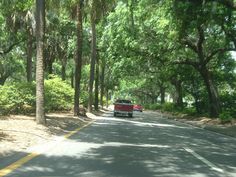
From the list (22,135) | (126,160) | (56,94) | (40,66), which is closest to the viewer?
(126,160)

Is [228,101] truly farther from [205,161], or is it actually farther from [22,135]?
[205,161]

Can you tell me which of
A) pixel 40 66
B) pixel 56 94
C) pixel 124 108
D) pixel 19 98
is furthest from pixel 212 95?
pixel 40 66

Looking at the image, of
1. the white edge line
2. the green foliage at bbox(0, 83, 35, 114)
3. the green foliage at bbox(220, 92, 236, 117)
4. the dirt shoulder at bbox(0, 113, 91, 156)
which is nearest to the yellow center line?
the dirt shoulder at bbox(0, 113, 91, 156)

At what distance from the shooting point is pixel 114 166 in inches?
412

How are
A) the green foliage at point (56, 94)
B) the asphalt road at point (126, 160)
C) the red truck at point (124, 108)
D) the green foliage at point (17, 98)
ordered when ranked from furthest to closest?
the red truck at point (124, 108)
the green foliage at point (56, 94)
the green foliage at point (17, 98)
the asphalt road at point (126, 160)

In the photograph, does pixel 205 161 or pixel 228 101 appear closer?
pixel 205 161

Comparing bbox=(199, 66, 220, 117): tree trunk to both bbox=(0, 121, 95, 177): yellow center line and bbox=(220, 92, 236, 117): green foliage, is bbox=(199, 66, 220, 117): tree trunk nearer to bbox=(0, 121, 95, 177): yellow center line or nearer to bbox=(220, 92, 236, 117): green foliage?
bbox=(220, 92, 236, 117): green foliage

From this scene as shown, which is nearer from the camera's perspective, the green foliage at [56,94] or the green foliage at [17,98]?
the green foliage at [17,98]

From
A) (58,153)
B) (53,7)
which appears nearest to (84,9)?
(53,7)

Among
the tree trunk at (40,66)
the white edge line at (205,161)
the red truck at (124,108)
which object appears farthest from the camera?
the red truck at (124,108)

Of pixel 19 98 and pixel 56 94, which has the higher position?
pixel 56 94

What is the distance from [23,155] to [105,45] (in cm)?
2715

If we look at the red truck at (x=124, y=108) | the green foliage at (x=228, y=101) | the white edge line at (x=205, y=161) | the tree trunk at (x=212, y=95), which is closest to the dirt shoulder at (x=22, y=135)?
the white edge line at (x=205, y=161)

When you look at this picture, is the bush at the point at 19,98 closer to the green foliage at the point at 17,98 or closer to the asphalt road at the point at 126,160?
the green foliage at the point at 17,98
